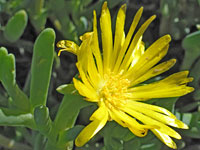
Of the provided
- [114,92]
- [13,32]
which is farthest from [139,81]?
[13,32]

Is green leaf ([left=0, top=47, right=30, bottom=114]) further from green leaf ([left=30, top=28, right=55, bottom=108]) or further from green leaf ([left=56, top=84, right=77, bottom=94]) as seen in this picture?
green leaf ([left=56, top=84, right=77, bottom=94])

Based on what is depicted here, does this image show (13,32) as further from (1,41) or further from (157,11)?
(157,11)

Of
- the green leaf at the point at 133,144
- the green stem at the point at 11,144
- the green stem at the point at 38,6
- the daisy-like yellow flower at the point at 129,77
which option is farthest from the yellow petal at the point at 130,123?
the green stem at the point at 38,6

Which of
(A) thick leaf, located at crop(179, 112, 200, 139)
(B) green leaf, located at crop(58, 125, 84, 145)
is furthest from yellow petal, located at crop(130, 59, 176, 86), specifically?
(B) green leaf, located at crop(58, 125, 84, 145)

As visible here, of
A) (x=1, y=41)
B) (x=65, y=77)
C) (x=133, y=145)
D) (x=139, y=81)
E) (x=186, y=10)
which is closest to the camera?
Answer: (x=133, y=145)

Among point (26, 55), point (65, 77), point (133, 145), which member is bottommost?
point (133, 145)

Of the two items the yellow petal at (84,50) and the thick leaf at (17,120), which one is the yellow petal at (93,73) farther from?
the thick leaf at (17,120)

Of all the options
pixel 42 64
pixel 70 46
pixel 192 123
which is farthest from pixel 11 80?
pixel 192 123
